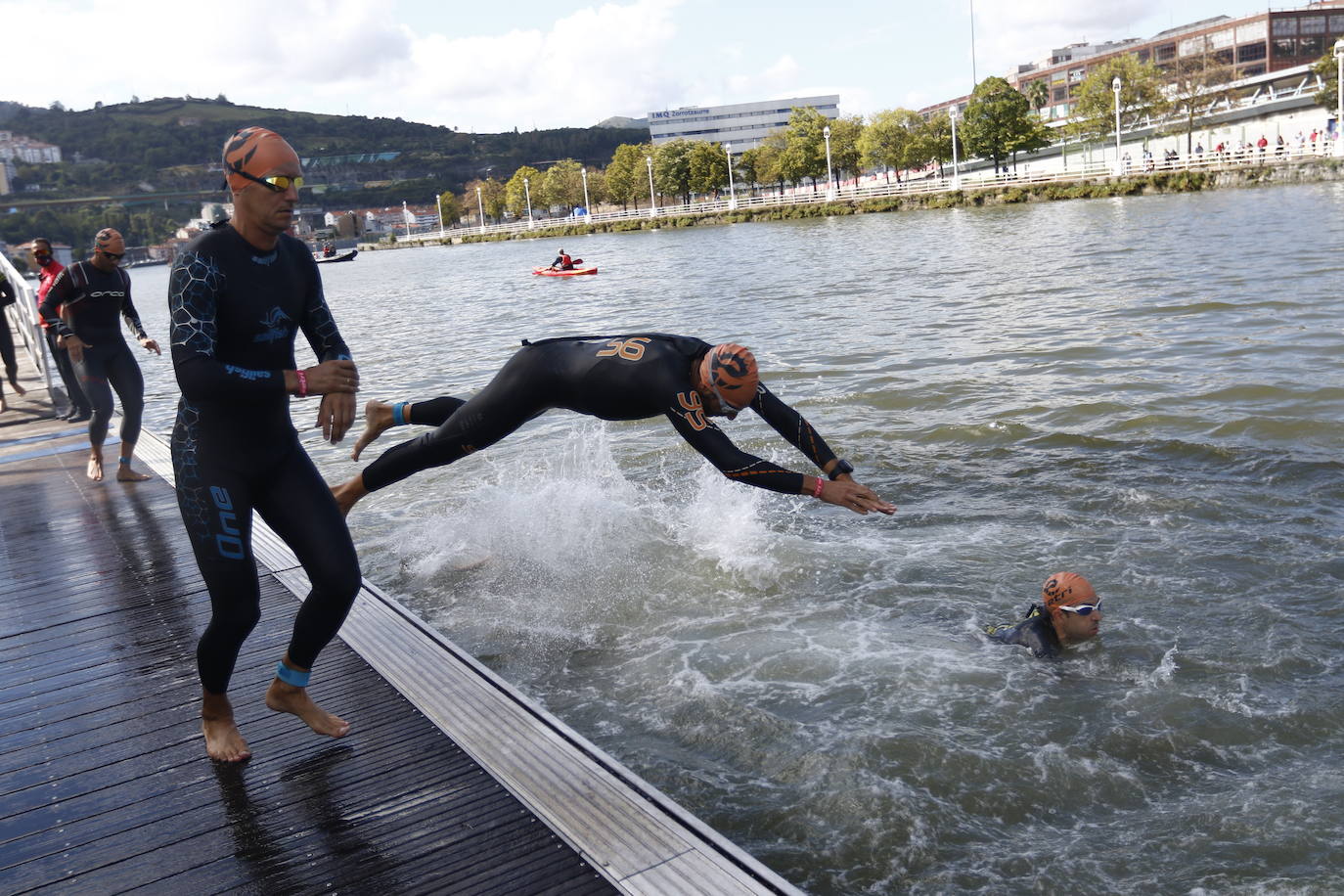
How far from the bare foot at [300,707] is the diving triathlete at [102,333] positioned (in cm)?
664

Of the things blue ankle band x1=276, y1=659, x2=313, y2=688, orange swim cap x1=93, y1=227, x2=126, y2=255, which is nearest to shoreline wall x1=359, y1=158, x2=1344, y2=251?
orange swim cap x1=93, y1=227, x2=126, y2=255

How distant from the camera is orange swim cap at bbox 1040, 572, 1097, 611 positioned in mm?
6250

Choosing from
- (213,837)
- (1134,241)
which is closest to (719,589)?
(213,837)

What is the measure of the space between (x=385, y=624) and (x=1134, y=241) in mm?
32705

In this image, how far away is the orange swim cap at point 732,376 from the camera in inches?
219

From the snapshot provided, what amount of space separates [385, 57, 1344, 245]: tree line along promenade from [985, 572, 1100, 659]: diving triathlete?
56.2 m

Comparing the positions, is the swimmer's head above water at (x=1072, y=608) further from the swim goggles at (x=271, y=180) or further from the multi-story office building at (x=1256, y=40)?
the multi-story office building at (x=1256, y=40)

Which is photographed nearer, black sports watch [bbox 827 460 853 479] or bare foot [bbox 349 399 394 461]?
black sports watch [bbox 827 460 853 479]

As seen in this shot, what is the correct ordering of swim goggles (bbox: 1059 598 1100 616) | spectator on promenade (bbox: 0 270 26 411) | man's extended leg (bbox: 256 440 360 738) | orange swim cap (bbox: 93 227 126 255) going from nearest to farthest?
man's extended leg (bbox: 256 440 360 738) < swim goggles (bbox: 1059 598 1100 616) < orange swim cap (bbox: 93 227 126 255) < spectator on promenade (bbox: 0 270 26 411)

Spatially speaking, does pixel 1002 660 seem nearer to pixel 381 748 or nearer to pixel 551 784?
pixel 551 784

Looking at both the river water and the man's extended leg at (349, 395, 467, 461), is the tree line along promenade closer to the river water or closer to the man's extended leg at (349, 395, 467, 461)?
the river water

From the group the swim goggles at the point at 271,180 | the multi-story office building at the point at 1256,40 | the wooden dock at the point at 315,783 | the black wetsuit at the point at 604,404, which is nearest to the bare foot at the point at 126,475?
the wooden dock at the point at 315,783

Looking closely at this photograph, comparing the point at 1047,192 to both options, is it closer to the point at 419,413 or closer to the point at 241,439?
the point at 419,413

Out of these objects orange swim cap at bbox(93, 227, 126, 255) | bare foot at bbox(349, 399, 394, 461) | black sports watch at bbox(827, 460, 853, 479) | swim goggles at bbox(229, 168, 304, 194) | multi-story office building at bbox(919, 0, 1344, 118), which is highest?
multi-story office building at bbox(919, 0, 1344, 118)
